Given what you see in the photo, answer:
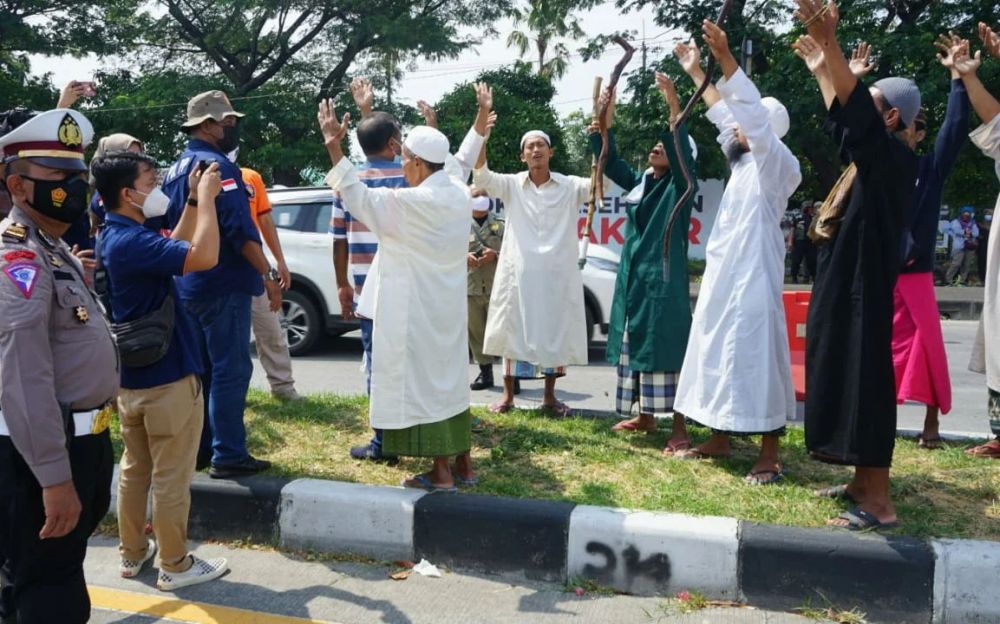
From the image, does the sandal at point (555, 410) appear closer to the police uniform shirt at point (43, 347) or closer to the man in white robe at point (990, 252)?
the man in white robe at point (990, 252)

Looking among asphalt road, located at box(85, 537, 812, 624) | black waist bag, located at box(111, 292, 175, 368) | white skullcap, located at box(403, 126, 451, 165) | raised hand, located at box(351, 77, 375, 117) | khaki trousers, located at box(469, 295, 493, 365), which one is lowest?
asphalt road, located at box(85, 537, 812, 624)

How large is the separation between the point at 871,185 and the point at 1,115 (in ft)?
11.9

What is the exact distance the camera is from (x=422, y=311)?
160 inches

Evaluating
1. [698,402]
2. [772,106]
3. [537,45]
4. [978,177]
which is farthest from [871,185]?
[537,45]

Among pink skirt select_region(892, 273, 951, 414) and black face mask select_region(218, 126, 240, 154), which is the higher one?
black face mask select_region(218, 126, 240, 154)

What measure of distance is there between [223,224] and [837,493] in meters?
3.08

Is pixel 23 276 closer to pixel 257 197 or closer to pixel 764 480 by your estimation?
pixel 764 480

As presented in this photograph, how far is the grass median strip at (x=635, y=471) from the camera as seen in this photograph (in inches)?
151

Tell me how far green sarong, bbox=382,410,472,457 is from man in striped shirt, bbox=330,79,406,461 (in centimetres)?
49

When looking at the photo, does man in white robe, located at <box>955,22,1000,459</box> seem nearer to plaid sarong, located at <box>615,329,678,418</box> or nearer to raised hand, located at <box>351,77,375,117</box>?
plaid sarong, located at <box>615,329,678,418</box>

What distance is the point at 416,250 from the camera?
404 cm

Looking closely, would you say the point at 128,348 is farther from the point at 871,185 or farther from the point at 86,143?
the point at 871,185

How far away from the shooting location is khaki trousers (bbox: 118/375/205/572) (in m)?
3.41

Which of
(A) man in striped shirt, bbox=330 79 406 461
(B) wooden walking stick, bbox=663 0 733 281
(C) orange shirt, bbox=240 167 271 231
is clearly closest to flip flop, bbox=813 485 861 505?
(B) wooden walking stick, bbox=663 0 733 281
